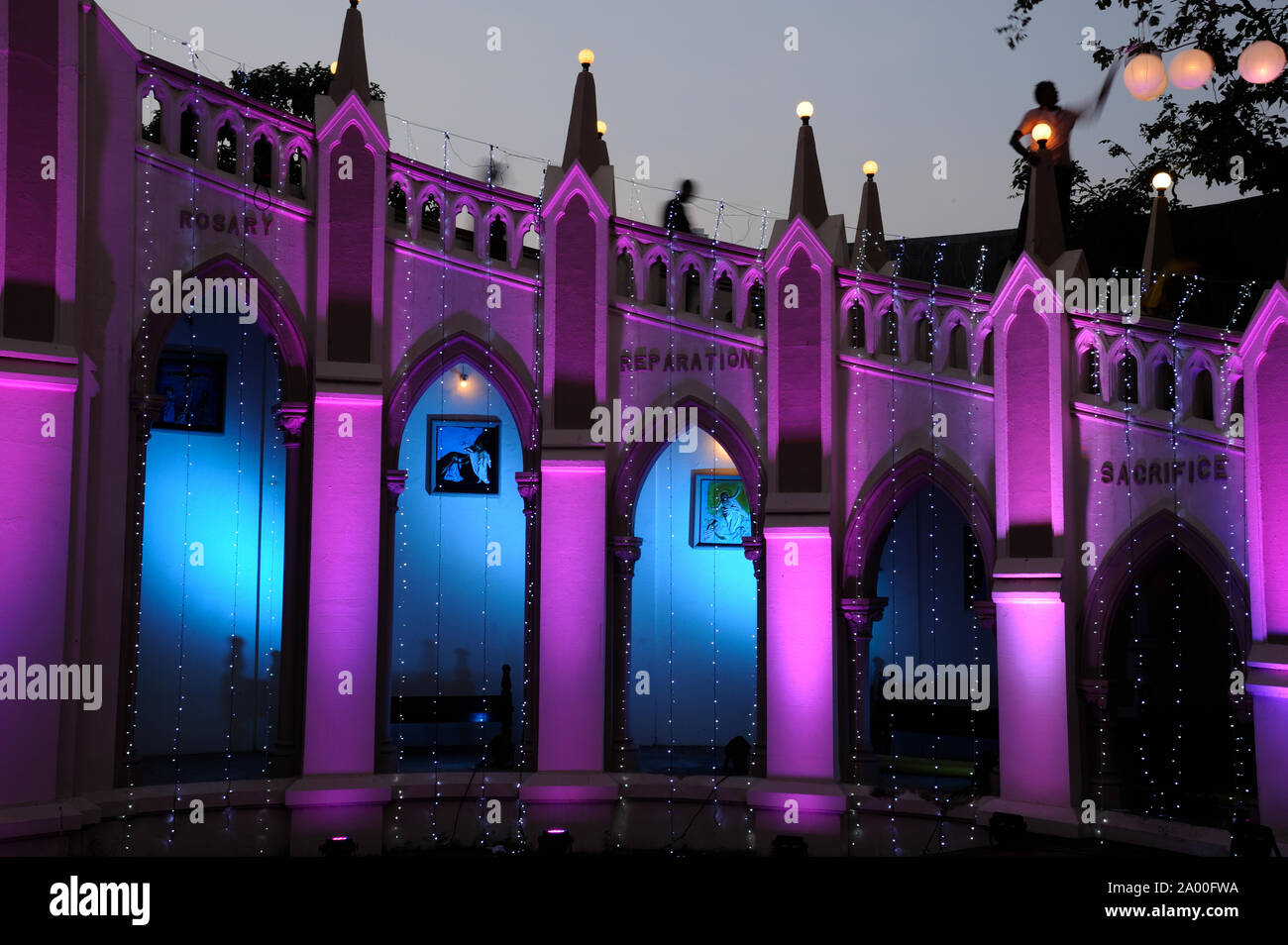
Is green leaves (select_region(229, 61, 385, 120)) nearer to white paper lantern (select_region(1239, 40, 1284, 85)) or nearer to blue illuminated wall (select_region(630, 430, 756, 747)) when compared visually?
blue illuminated wall (select_region(630, 430, 756, 747))

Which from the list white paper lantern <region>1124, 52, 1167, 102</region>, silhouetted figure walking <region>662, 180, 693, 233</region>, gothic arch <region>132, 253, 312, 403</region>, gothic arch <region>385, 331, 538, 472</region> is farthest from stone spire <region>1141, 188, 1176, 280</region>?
gothic arch <region>132, 253, 312, 403</region>

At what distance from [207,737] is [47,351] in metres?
6.94

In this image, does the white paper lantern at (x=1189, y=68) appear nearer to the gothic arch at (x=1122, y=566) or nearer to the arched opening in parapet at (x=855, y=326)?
the gothic arch at (x=1122, y=566)

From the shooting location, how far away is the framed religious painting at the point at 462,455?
65.2 feet

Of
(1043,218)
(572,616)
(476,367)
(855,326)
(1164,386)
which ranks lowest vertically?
(572,616)

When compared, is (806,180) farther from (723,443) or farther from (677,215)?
(677,215)

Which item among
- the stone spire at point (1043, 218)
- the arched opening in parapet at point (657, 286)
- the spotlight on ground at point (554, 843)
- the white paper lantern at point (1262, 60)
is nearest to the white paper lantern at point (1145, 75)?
the white paper lantern at point (1262, 60)

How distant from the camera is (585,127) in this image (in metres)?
16.6

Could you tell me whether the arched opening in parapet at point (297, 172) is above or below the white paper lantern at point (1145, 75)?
above

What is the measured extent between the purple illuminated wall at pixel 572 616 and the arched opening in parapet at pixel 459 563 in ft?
12.8

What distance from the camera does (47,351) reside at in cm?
1338

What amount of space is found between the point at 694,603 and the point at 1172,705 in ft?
23.0

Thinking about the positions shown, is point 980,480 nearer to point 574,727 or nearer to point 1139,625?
point 574,727

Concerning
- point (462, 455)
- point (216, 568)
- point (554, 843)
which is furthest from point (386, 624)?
point (462, 455)
